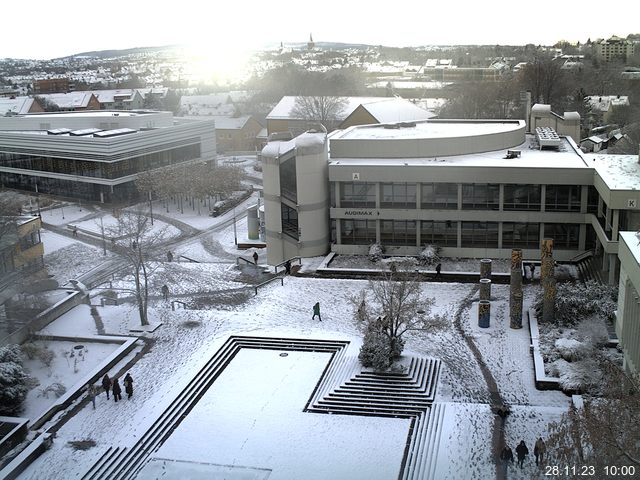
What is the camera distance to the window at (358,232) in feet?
152

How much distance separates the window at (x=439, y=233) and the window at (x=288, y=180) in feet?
26.9

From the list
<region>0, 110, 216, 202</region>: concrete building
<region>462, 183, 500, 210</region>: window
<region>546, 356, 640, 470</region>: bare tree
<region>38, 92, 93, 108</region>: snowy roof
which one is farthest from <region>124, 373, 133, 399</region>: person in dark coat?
<region>38, 92, 93, 108</region>: snowy roof

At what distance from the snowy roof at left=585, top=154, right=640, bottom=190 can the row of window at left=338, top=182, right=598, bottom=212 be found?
5.85 ft

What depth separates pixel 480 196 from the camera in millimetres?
44500

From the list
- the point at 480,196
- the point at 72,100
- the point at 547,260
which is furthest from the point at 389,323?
the point at 72,100

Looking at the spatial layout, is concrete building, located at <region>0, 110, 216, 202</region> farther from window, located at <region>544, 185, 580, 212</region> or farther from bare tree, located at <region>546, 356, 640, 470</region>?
bare tree, located at <region>546, 356, 640, 470</region>

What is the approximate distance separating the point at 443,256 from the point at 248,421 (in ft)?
69.8

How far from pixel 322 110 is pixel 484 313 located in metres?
59.0

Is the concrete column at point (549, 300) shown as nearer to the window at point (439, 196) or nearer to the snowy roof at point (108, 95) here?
the window at point (439, 196)

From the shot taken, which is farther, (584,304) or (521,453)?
(584,304)

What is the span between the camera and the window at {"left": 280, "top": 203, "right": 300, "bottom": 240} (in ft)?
153

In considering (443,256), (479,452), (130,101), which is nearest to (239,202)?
(443,256)

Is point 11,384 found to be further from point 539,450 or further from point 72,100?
point 72,100

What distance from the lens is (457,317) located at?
3544 cm
